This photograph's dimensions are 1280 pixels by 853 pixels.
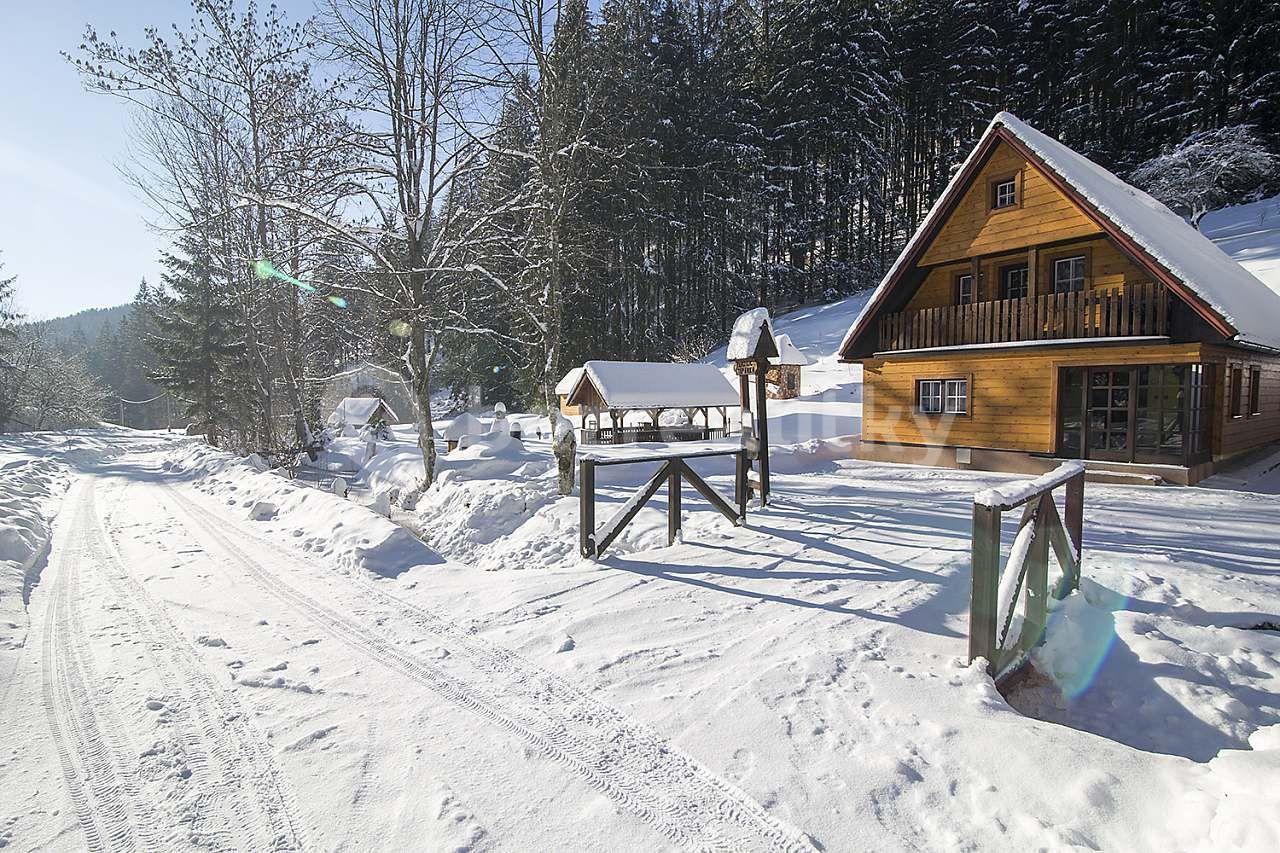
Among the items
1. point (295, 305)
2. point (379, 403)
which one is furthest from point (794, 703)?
point (379, 403)

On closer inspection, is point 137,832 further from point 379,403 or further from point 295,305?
point 379,403

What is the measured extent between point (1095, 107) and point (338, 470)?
44.8m

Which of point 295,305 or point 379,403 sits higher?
point 295,305

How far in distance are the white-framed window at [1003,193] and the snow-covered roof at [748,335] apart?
9324 millimetres

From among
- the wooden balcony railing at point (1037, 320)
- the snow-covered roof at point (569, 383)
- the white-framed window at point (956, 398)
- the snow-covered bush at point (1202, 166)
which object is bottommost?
the white-framed window at point (956, 398)

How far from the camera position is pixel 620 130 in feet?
58.6

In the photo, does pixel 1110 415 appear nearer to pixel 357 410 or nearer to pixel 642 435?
pixel 642 435

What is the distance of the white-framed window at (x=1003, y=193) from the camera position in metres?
13.8

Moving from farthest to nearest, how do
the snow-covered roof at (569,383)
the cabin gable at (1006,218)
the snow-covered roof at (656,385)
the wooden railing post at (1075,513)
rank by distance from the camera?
the snow-covered roof at (569,383)
the snow-covered roof at (656,385)
the cabin gable at (1006,218)
the wooden railing post at (1075,513)

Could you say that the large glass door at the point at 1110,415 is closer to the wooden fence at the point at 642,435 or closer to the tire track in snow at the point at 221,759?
the wooden fence at the point at 642,435

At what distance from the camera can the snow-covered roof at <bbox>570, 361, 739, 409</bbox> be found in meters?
22.2

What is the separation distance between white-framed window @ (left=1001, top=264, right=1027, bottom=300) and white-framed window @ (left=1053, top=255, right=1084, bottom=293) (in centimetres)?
75

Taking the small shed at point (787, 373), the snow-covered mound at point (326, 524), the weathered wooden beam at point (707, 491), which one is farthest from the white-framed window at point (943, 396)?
the snow-covered mound at point (326, 524)

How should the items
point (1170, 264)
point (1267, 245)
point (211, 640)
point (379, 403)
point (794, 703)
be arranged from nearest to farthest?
point (794, 703)
point (211, 640)
point (1170, 264)
point (1267, 245)
point (379, 403)
